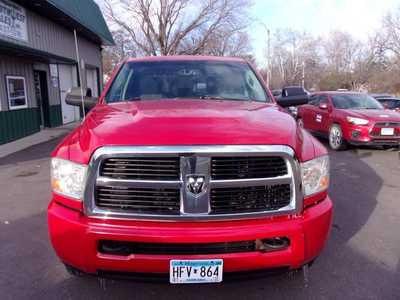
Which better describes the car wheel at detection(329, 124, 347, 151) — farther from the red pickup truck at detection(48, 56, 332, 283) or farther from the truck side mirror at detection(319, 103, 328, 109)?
the red pickup truck at detection(48, 56, 332, 283)

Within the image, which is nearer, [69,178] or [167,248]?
[167,248]

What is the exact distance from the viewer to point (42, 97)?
46.4ft

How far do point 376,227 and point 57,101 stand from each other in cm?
1439

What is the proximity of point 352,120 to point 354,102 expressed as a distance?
134 centimetres

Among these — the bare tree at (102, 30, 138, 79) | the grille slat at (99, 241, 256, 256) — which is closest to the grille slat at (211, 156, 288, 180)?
the grille slat at (99, 241, 256, 256)

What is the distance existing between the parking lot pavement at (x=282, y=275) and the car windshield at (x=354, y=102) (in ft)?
14.8

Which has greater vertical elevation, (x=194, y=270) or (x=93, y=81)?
(x=93, y=81)

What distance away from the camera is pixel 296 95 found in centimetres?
420

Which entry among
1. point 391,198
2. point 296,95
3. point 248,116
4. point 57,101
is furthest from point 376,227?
point 57,101

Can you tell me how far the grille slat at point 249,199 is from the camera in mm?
2148

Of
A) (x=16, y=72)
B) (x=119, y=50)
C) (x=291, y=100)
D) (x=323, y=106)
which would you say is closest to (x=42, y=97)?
(x=16, y=72)

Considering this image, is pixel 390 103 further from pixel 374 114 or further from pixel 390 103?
pixel 374 114

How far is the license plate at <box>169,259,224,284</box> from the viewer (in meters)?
2.09

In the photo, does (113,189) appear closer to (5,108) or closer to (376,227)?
(376,227)
